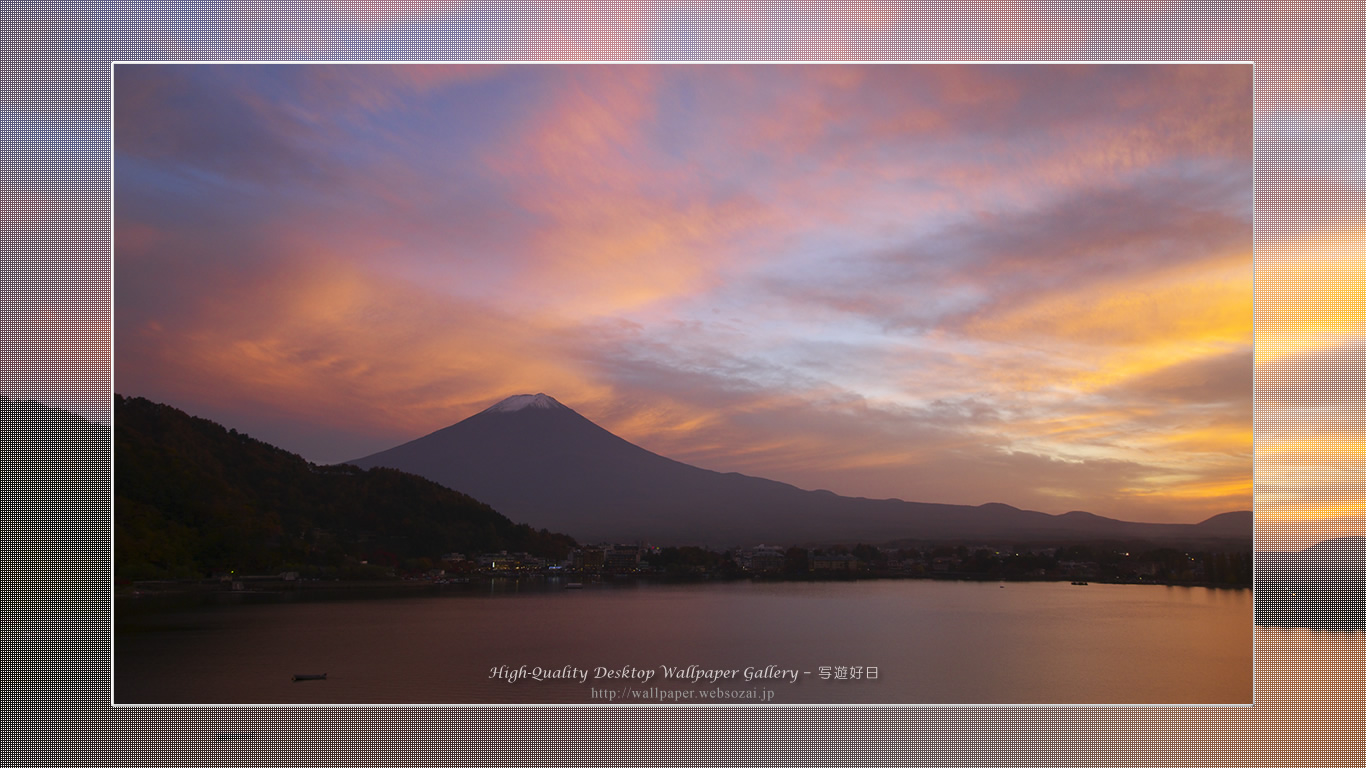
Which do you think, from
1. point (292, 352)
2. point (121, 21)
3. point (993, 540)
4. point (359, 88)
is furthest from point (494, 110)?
point (993, 540)

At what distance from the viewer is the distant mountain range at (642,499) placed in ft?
31.9

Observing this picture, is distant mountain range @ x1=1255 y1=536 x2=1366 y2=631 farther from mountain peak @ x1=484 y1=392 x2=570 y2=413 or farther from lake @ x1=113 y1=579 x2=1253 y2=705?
mountain peak @ x1=484 y1=392 x2=570 y2=413

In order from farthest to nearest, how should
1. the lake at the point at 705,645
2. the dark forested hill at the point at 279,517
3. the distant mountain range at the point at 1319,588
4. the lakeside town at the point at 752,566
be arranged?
the dark forested hill at the point at 279,517
the lakeside town at the point at 752,566
the lake at the point at 705,645
the distant mountain range at the point at 1319,588

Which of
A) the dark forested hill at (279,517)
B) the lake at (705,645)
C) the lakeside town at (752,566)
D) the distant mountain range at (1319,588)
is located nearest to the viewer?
the distant mountain range at (1319,588)

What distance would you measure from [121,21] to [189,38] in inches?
18.5

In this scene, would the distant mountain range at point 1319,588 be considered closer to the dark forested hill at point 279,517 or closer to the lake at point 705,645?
the lake at point 705,645

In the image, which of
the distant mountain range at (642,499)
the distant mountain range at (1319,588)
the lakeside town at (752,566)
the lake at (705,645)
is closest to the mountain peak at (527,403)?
the distant mountain range at (642,499)

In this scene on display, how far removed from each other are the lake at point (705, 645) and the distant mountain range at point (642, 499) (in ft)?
2.52

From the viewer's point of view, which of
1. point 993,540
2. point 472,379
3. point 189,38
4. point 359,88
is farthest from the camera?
point 993,540

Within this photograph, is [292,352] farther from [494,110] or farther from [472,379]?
[494,110]

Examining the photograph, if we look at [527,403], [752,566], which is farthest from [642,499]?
[527,403]

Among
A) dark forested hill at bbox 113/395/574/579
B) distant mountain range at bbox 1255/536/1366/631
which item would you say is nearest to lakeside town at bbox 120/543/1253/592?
dark forested hill at bbox 113/395/574/579

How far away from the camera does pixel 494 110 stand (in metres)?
7.23

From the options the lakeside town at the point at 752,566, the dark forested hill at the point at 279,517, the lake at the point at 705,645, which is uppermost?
the dark forested hill at the point at 279,517
